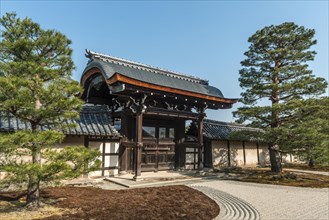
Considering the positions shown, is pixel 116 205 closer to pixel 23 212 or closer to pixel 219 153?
pixel 23 212

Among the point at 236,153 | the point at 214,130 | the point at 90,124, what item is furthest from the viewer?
the point at 236,153

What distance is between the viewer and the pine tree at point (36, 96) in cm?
581

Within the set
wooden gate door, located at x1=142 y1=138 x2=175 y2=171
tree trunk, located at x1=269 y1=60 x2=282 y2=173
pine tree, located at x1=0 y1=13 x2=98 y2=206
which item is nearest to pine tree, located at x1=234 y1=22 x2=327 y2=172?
tree trunk, located at x1=269 y1=60 x2=282 y2=173

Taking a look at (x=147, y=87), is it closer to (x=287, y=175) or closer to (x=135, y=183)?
(x=135, y=183)

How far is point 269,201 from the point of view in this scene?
27.0 feet

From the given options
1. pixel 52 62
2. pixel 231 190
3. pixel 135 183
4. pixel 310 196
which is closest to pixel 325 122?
pixel 310 196

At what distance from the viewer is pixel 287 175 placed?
43.6ft

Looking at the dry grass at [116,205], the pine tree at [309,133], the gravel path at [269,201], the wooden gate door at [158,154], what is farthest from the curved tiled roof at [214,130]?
the dry grass at [116,205]

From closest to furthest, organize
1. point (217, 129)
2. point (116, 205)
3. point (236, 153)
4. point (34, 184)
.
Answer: point (34, 184) → point (116, 205) → point (217, 129) → point (236, 153)

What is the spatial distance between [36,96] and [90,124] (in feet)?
19.8

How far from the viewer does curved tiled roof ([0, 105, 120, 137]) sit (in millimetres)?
10277

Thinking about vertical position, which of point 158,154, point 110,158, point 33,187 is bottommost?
point 33,187

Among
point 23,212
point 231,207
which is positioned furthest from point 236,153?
point 23,212

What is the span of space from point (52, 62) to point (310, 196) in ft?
33.9
